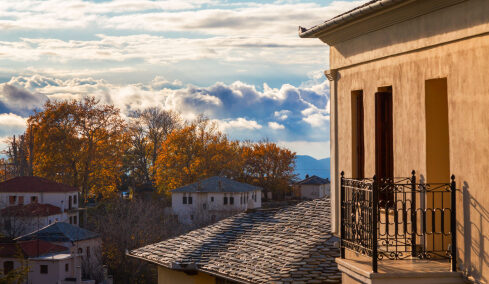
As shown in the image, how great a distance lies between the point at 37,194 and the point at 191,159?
24.0 metres

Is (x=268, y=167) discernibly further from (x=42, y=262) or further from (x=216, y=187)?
(x=42, y=262)

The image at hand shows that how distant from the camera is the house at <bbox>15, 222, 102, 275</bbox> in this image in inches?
2170

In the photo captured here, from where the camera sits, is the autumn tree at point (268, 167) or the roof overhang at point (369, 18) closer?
the roof overhang at point (369, 18)

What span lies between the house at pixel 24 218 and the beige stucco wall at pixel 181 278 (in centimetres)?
4548

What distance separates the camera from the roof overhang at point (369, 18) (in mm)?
10102

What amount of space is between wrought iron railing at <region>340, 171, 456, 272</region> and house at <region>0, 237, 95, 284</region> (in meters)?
42.3

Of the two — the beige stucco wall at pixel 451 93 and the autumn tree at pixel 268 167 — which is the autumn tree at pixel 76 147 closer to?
the autumn tree at pixel 268 167

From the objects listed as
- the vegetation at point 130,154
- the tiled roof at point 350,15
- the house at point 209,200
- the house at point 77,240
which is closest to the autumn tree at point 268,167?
the vegetation at point 130,154

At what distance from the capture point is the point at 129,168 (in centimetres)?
9412

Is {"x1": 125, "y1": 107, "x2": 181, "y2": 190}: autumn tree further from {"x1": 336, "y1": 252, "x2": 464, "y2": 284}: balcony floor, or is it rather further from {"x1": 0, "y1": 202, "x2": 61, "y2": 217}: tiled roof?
{"x1": 336, "y1": 252, "x2": 464, "y2": 284}: balcony floor

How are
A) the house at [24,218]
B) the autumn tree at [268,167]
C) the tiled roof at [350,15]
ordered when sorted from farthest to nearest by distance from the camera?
the autumn tree at [268,167], the house at [24,218], the tiled roof at [350,15]

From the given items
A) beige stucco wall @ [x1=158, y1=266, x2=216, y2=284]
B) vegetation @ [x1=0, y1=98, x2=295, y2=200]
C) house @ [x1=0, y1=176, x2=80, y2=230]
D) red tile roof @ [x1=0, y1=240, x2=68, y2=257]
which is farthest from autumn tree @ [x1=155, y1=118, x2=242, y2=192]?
beige stucco wall @ [x1=158, y1=266, x2=216, y2=284]

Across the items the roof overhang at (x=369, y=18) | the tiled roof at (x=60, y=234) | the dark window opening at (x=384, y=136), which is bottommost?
the tiled roof at (x=60, y=234)

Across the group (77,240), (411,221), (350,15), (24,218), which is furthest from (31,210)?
(411,221)
